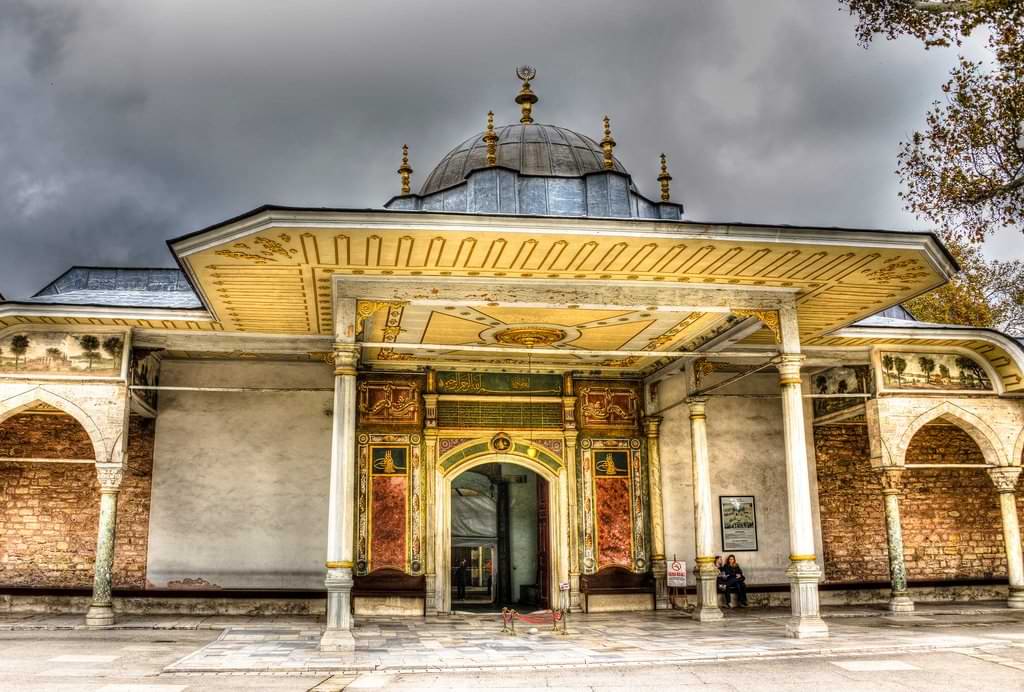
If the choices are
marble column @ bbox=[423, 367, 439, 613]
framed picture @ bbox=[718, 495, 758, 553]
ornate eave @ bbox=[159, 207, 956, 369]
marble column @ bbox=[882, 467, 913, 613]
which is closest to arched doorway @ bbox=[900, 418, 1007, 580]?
marble column @ bbox=[882, 467, 913, 613]

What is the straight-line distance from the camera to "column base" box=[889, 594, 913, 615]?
11.3 meters

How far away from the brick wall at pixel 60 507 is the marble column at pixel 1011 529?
11.2 m

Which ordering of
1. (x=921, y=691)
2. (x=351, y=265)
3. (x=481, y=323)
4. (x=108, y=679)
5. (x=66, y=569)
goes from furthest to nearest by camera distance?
(x=66, y=569)
(x=481, y=323)
(x=351, y=265)
(x=108, y=679)
(x=921, y=691)

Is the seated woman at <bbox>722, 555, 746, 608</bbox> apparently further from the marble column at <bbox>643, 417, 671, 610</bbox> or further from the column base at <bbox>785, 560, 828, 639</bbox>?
the column base at <bbox>785, 560, 828, 639</bbox>

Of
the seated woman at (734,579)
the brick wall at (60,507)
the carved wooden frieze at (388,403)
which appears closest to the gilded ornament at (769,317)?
the seated woman at (734,579)

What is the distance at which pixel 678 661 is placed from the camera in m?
7.39

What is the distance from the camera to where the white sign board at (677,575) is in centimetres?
1157

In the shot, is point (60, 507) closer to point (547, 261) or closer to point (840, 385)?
point (547, 261)

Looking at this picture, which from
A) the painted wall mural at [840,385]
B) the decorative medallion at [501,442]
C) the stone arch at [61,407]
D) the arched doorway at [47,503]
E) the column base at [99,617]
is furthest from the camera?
the decorative medallion at [501,442]

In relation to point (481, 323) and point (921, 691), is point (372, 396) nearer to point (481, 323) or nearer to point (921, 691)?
point (481, 323)

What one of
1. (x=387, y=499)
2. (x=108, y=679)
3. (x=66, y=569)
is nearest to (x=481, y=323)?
(x=387, y=499)

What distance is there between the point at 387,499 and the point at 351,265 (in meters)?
4.63

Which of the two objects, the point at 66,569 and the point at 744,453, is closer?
the point at 66,569

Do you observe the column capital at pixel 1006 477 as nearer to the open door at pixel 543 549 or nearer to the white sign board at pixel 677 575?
the white sign board at pixel 677 575
